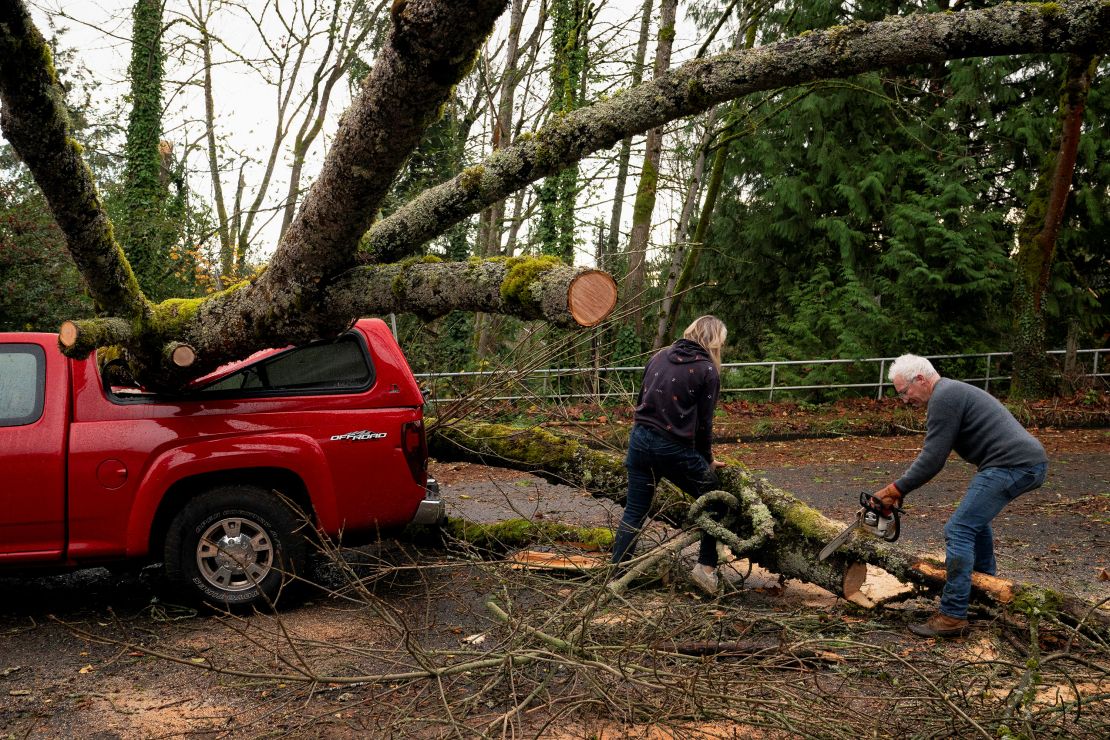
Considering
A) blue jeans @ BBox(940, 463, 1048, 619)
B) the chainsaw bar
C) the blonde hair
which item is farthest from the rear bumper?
blue jeans @ BBox(940, 463, 1048, 619)

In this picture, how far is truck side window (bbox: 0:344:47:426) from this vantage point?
5258 mm

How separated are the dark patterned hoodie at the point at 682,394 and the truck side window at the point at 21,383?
3585 millimetres

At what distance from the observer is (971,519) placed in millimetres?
5168

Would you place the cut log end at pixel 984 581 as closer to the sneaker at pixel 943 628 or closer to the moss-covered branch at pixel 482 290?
the sneaker at pixel 943 628

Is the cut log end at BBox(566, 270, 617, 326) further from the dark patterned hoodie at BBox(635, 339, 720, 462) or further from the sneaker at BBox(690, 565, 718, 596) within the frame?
the sneaker at BBox(690, 565, 718, 596)

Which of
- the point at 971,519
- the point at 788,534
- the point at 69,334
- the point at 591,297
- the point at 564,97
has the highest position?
the point at 564,97

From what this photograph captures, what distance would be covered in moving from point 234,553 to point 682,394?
9.37 ft

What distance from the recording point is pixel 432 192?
507 cm

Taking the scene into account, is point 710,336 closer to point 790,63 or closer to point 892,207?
point 790,63

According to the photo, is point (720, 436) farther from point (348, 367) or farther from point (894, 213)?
point (348, 367)

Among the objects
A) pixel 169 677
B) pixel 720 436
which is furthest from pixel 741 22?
pixel 169 677

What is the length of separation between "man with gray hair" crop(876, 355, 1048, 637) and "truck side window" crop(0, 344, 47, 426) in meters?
4.99

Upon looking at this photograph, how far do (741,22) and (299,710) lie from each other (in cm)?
1615

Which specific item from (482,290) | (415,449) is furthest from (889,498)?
(415,449)
